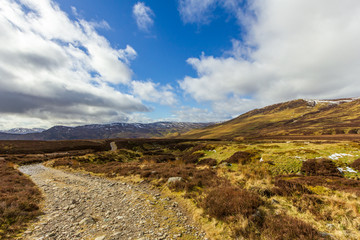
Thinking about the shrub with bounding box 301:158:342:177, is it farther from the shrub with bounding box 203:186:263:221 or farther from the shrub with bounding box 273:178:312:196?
the shrub with bounding box 203:186:263:221

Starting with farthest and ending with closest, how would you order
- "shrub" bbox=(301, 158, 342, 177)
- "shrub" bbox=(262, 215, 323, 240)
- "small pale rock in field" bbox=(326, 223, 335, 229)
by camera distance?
"shrub" bbox=(301, 158, 342, 177), "small pale rock in field" bbox=(326, 223, 335, 229), "shrub" bbox=(262, 215, 323, 240)

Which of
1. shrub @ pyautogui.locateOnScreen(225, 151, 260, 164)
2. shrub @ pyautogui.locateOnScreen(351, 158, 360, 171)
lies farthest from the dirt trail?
shrub @ pyautogui.locateOnScreen(351, 158, 360, 171)

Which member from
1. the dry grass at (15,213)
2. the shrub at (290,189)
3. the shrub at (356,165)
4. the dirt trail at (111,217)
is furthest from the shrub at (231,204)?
the shrub at (356,165)

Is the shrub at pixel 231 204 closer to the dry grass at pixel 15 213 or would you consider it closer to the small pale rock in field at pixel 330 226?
the small pale rock in field at pixel 330 226

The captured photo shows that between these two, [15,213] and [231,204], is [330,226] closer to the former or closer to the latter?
[231,204]

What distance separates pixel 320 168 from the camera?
1412 centimetres

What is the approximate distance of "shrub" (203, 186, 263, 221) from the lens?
7109 millimetres

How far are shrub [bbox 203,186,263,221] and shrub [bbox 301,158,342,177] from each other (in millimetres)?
10618

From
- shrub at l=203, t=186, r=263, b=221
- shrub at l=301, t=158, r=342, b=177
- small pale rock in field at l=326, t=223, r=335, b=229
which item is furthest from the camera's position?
shrub at l=301, t=158, r=342, b=177

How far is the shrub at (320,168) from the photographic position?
13555mm

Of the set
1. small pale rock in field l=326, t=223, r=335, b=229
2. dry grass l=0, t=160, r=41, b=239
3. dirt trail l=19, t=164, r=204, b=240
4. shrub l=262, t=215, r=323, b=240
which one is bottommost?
dirt trail l=19, t=164, r=204, b=240

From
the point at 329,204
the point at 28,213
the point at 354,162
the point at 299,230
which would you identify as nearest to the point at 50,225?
the point at 28,213

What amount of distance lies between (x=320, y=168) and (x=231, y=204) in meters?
13.0

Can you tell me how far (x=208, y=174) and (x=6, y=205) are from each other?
589 inches
